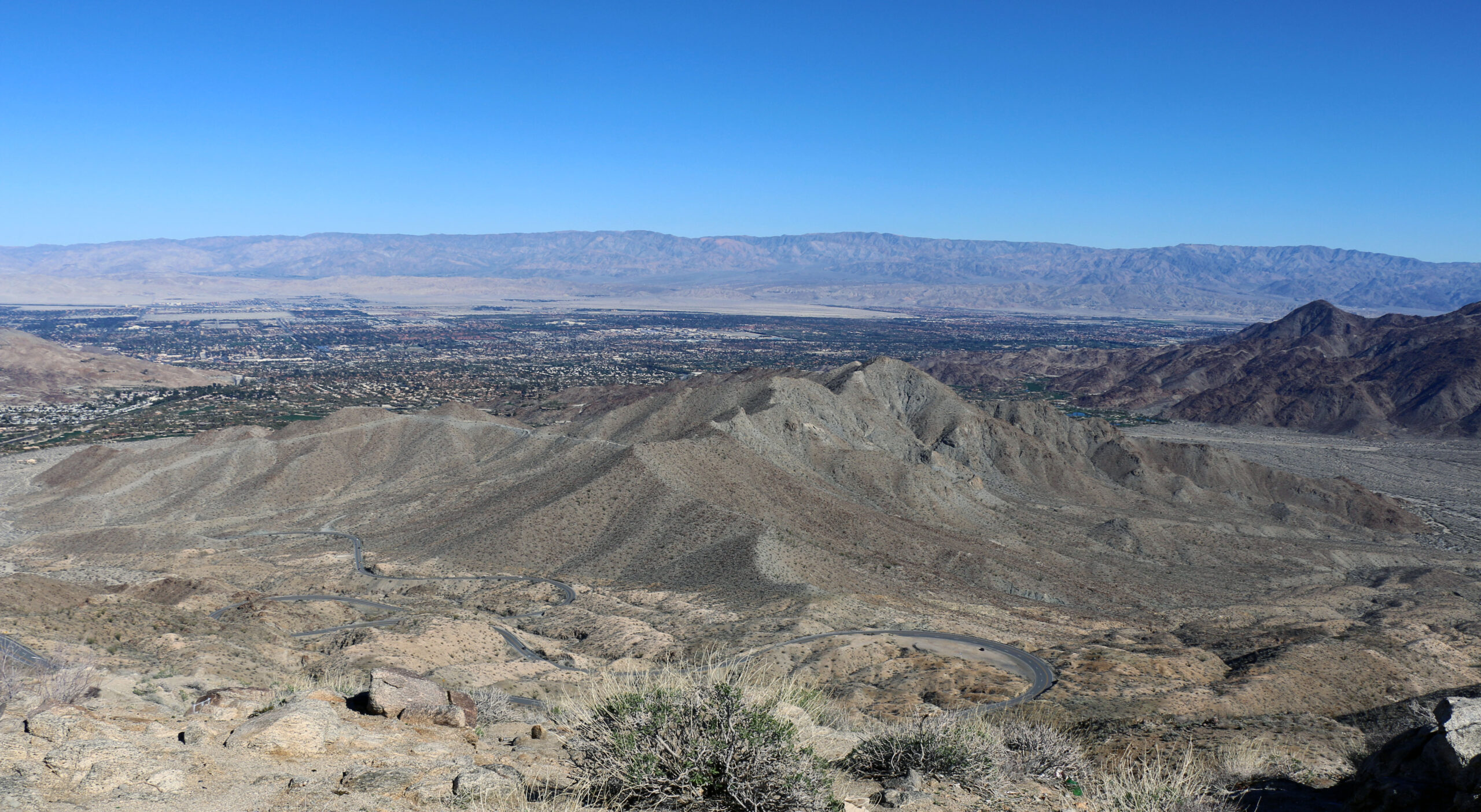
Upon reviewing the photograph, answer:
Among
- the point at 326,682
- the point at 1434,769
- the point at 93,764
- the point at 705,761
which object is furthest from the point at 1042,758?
the point at 326,682

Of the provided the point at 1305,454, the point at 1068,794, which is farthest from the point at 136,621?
the point at 1305,454

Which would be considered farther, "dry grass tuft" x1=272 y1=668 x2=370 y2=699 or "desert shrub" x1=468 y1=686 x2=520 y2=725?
"dry grass tuft" x1=272 y1=668 x2=370 y2=699

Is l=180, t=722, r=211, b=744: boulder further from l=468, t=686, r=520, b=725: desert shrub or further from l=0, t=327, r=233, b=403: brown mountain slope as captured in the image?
l=0, t=327, r=233, b=403: brown mountain slope

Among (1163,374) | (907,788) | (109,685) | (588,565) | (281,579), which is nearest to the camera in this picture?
(907,788)

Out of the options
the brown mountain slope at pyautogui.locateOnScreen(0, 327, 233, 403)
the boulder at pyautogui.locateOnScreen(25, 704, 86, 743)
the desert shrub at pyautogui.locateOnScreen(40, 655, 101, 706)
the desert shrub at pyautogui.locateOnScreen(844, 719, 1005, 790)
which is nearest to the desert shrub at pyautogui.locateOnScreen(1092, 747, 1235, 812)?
the desert shrub at pyautogui.locateOnScreen(844, 719, 1005, 790)

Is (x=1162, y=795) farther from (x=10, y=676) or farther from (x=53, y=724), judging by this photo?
(x=10, y=676)

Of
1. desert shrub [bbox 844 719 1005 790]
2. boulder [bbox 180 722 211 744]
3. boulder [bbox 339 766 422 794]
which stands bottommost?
desert shrub [bbox 844 719 1005 790]

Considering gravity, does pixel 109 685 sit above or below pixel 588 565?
above

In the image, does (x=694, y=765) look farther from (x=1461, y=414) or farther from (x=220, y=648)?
(x=1461, y=414)
